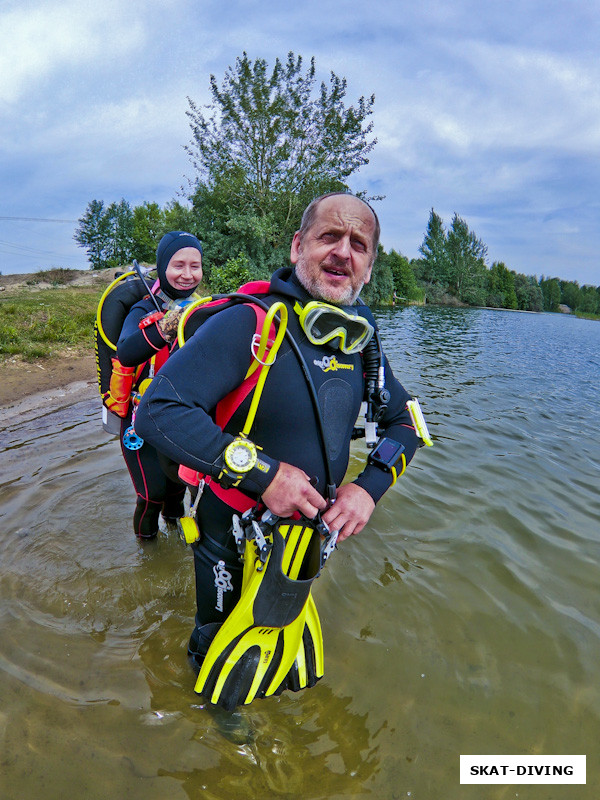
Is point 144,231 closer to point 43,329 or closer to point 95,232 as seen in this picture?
point 95,232

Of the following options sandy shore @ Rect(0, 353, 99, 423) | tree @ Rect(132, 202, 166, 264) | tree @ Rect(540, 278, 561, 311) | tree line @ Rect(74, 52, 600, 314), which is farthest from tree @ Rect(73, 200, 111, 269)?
tree @ Rect(540, 278, 561, 311)

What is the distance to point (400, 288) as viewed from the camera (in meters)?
63.9

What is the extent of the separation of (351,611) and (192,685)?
131 cm

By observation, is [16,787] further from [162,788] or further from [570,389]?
[570,389]

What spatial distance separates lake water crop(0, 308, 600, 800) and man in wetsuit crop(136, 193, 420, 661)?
0.61 m

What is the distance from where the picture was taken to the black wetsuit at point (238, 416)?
1680 millimetres

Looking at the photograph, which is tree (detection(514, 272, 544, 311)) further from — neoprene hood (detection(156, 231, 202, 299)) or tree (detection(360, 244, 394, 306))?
neoprene hood (detection(156, 231, 202, 299))

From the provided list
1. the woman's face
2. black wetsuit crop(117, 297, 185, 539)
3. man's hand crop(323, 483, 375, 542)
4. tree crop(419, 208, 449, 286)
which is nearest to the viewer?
man's hand crop(323, 483, 375, 542)

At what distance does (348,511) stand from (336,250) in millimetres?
1197

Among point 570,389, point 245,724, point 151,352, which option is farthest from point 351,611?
point 570,389

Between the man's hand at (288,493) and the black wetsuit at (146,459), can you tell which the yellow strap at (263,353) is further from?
the black wetsuit at (146,459)

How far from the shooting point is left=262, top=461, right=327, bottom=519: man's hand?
1736 mm

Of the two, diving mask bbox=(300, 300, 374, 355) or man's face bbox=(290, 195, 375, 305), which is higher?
man's face bbox=(290, 195, 375, 305)

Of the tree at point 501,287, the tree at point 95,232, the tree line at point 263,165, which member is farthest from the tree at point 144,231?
the tree at point 501,287
